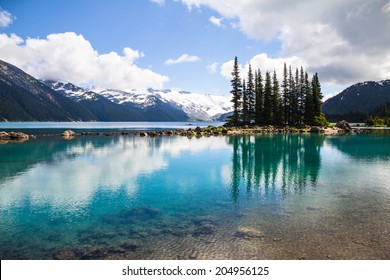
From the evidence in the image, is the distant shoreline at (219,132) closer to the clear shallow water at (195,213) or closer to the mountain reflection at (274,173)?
Answer: the mountain reflection at (274,173)

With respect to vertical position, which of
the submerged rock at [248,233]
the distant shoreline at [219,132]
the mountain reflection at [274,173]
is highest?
the distant shoreline at [219,132]

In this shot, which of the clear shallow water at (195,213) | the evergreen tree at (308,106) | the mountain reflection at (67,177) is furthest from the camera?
the evergreen tree at (308,106)

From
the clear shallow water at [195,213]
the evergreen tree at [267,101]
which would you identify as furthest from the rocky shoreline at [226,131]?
the clear shallow water at [195,213]

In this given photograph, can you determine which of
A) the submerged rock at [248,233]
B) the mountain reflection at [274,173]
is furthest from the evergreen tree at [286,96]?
the submerged rock at [248,233]

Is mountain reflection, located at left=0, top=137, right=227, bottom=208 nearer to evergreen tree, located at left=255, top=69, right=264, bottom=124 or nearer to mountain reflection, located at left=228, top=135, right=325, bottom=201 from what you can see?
mountain reflection, located at left=228, top=135, right=325, bottom=201

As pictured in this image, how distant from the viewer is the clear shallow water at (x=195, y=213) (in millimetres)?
11953

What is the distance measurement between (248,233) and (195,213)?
13.3ft

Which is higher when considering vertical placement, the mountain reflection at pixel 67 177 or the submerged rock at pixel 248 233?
the mountain reflection at pixel 67 177

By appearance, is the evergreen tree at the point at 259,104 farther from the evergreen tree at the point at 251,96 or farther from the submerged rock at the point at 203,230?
the submerged rock at the point at 203,230

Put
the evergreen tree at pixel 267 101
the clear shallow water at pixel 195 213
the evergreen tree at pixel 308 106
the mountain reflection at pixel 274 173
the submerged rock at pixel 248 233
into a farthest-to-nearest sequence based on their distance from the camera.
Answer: the evergreen tree at pixel 308 106, the evergreen tree at pixel 267 101, the mountain reflection at pixel 274 173, the submerged rock at pixel 248 233, the clear shallow water at pixel 195 213

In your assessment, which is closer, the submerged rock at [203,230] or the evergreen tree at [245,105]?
the submerged rock at [203,230]

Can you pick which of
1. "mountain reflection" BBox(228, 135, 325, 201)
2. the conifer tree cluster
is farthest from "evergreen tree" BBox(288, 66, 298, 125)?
"mountain reflection" BBox(228, 135, 325, 201)

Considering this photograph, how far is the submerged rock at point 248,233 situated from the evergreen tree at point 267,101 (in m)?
99.7

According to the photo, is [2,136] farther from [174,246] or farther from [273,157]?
[174,246]
